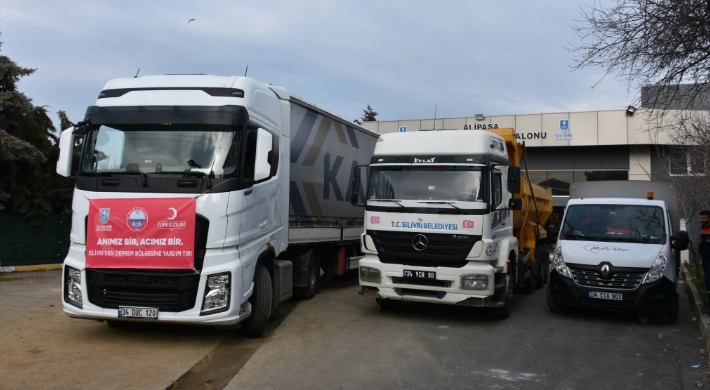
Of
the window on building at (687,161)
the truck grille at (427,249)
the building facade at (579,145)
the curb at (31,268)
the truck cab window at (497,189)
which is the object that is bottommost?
the curb at (31,268)

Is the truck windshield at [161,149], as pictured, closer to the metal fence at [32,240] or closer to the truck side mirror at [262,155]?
the truck side mirror at [262,155]

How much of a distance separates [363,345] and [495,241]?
9.42ft

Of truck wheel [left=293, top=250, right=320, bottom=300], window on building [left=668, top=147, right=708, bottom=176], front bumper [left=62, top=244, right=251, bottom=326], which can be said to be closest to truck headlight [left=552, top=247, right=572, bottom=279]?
truck wheel [left=293, top=250, right=320, bottom=300]

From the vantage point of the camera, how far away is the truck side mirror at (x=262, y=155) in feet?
24.8

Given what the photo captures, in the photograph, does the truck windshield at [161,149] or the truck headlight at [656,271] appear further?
the truck headlight at [656,271]

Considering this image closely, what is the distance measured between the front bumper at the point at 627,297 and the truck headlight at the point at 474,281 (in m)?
1.78

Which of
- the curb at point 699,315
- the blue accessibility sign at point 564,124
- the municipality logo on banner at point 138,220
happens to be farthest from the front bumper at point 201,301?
the blue accessibility sign at point 564,124

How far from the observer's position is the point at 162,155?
736cm

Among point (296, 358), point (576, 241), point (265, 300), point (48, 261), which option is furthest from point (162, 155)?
point (48, 261)

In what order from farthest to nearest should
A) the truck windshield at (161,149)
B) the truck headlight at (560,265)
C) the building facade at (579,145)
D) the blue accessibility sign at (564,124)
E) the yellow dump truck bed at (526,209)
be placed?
the blue accessibility sign at (564,124) < the building facade at (579,145) < the yellow dump truck bed at (526,209) < the truck headlight at (560,265) < the truck windshield at (161,149)

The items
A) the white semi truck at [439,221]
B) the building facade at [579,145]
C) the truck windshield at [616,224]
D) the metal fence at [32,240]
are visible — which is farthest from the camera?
the building facade at [579,145]

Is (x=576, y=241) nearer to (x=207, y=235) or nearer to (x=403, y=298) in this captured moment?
(x=403, y=298)

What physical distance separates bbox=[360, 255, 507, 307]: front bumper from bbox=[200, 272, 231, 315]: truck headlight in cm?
287

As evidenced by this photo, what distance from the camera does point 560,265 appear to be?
32.0ft
